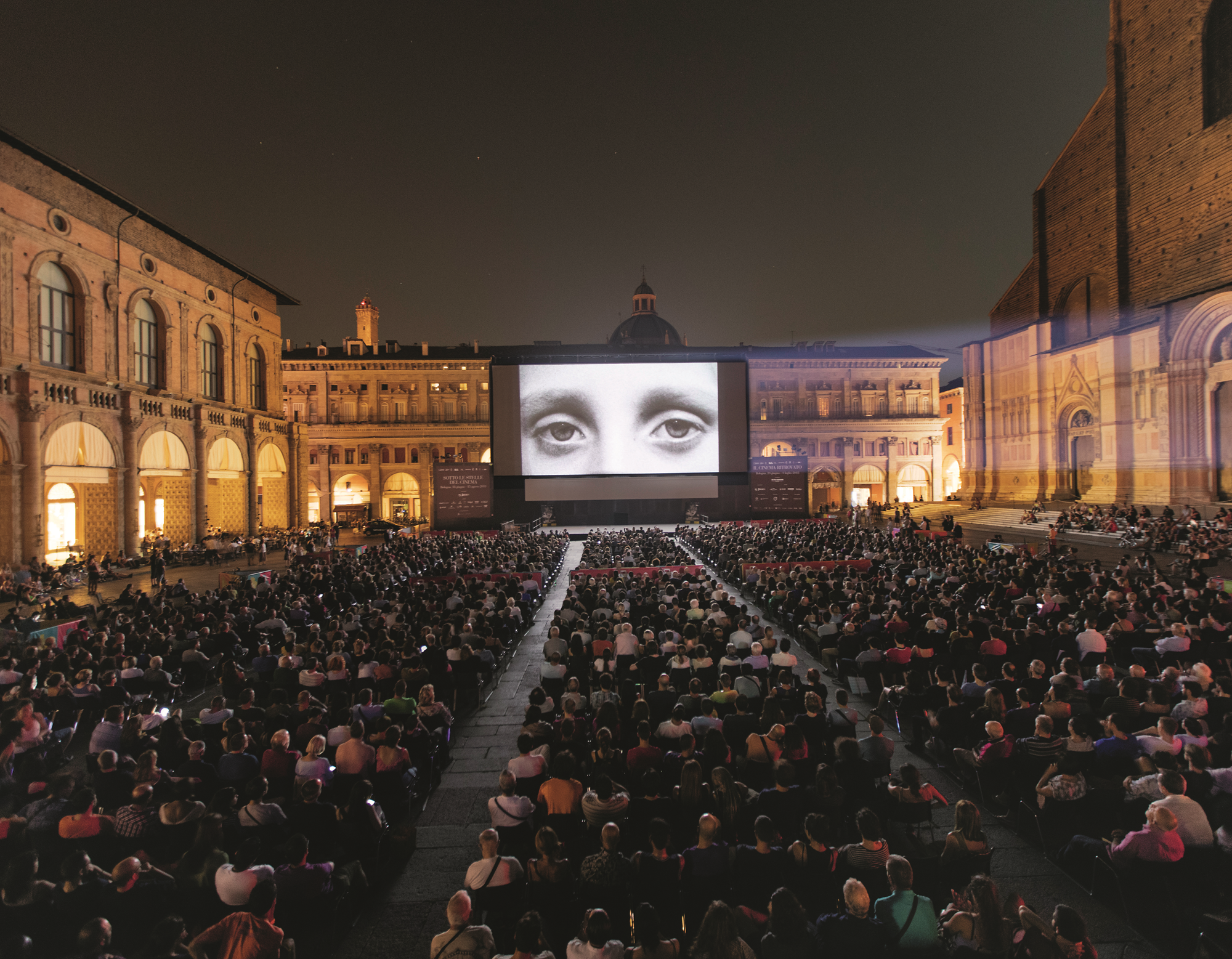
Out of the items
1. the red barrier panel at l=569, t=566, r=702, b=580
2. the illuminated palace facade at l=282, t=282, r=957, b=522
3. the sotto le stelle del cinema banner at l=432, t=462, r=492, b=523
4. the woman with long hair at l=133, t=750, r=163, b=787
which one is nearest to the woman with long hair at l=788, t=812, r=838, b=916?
the woman with long hair at l=133, t=750, r=163, b=787

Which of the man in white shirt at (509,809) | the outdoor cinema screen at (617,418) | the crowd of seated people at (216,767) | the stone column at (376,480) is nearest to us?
the crowd of seated people at (216,767)

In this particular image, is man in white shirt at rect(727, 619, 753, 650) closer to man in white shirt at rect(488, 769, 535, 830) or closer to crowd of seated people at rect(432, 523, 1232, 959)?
crowd of seated people at rect(432, 523, 1232, 959)

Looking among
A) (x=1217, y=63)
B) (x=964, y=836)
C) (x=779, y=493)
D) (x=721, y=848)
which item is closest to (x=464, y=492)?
(x=779, y=493)

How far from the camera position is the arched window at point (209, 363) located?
33.3m

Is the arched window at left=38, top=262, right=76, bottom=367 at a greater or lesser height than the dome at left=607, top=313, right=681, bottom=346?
lesser

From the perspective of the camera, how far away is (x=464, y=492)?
111ft

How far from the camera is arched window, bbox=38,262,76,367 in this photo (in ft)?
77.2

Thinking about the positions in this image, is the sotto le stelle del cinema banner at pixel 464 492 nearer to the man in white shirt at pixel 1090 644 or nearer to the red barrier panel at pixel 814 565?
the red barrier panel at pixel 814 565

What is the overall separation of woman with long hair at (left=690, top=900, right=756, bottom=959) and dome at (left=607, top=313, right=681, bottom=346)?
7169 centimetres

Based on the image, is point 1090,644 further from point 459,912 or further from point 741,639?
point 459,912

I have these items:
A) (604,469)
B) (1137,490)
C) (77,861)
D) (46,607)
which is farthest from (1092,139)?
(46,607)

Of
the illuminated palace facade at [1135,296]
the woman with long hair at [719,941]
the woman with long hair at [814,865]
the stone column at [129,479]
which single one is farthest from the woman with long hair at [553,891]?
the illuminated palace facade at [1135,296]

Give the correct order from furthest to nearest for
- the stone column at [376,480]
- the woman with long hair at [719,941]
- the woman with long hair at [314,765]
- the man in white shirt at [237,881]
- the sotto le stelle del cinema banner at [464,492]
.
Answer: the stone column at [376,480] < the sotto le stelle del cinema banner at [464,492] < the woman with long hair at [314,765] < the man in white shirt at [237,881] < the woman with long hair at [719,941]

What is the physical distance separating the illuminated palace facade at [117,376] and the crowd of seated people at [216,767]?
15.2 metres
